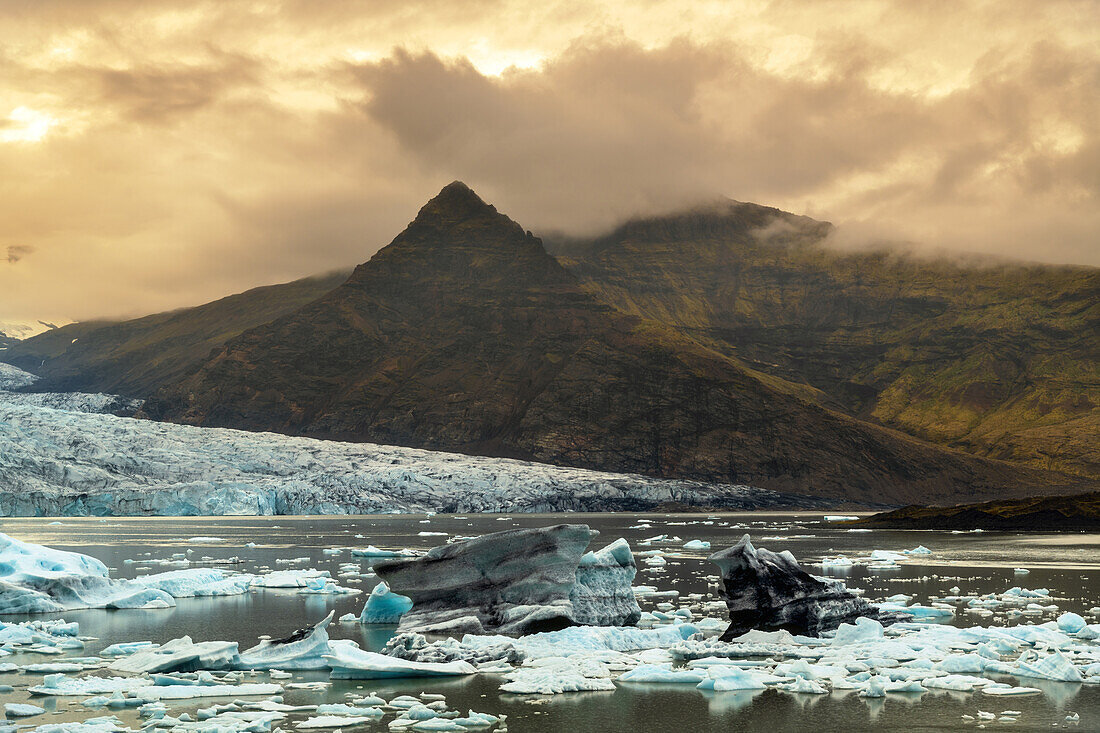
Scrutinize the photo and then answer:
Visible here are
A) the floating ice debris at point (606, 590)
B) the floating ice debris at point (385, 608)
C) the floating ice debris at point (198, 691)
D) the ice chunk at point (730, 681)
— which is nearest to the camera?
the floating ice debris at point (198, 691)

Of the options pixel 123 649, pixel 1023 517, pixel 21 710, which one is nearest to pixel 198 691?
pixel 21 710

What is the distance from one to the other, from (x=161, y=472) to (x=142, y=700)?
9564cm

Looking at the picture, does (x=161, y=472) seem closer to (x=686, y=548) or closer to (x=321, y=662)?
(x=686, y=548)

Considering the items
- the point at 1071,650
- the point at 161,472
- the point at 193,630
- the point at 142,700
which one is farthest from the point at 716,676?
the point at 161,472

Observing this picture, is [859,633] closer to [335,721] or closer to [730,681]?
[730,681]

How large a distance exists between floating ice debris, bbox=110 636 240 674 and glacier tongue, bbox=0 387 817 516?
83.5 metres

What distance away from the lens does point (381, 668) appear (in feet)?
52.7

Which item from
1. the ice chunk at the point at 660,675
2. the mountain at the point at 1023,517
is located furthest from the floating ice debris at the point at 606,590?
the mountain at the point at 1023,517

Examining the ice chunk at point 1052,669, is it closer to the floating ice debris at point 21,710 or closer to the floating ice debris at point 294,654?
the floating ice debris at point 294,654

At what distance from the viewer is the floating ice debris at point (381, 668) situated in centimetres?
1606

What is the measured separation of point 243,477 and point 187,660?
94.2 meters

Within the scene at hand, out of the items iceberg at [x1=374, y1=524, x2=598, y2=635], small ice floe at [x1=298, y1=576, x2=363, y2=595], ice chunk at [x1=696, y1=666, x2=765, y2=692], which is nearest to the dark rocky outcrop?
iceberg at [x1=374, y1=524, x2=598, y2=635]

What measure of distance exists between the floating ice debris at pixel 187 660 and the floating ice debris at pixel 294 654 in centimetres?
25

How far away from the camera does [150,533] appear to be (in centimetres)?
6850
